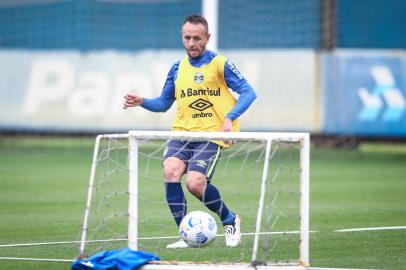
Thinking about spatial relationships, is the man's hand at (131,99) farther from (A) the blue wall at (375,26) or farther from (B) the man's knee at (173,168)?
(A) the blue wall at (375,26)

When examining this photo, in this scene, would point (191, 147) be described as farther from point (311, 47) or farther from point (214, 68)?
point (311, 47)

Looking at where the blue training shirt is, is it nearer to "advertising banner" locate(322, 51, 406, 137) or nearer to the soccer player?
the soccer player

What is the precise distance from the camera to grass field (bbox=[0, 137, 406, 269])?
8750 millimetres

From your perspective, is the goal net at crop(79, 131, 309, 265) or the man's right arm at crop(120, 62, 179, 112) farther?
the man's right arm at crop(120, 62, 179, 112)

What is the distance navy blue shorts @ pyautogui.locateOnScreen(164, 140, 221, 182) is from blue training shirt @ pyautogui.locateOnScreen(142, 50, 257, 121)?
17.9 inches

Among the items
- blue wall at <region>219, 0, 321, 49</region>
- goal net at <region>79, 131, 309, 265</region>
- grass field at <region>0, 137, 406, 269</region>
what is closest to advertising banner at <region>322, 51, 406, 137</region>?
grass field at <region>0, 137, 406, 269</region>

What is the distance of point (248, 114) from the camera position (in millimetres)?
22703

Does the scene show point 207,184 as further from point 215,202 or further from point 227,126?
point 227,126

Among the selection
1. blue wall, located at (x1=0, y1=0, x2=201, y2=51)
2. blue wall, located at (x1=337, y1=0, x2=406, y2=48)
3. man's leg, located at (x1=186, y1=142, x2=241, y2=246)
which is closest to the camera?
man's leg, located at (x1=186, y1=142, x2=241, y2=246)

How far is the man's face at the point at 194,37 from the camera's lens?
886 cm

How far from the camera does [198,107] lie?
30.0 feet

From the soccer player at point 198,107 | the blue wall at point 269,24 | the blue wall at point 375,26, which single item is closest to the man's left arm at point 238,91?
the soccer player at point 198,107

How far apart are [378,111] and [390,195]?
7853 millimetres

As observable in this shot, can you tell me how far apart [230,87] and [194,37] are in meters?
0.60
